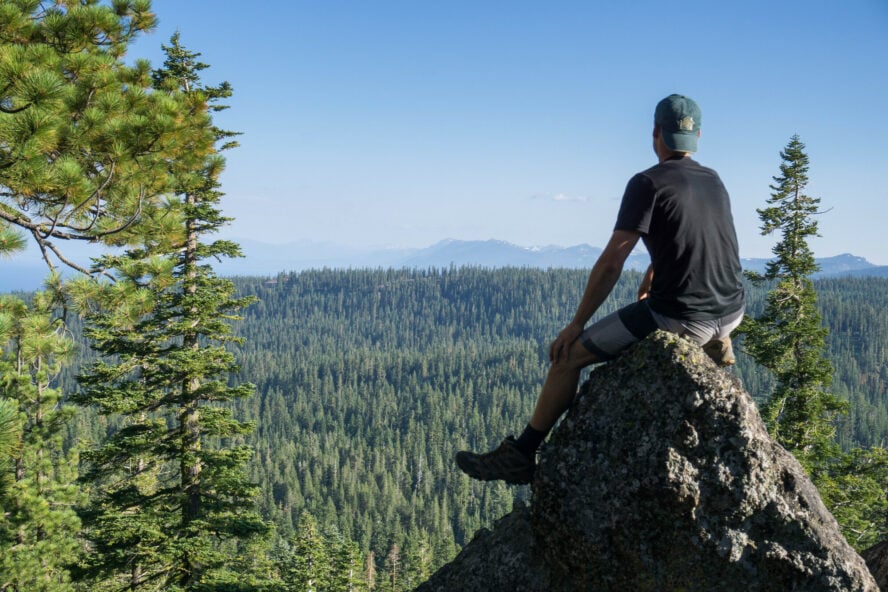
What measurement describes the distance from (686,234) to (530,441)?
2473 mm

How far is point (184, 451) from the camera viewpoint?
14555 millimetres

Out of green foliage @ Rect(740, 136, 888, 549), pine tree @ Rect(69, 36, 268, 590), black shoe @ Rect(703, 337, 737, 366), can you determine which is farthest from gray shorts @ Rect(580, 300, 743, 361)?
green foliage @ Rect(740, 136, 888, 549)

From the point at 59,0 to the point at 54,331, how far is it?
482cm

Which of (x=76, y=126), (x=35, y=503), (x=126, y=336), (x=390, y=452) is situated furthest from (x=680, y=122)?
(x=390, y=452)

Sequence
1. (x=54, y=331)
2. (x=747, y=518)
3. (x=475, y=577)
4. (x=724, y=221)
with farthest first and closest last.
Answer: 1. (x=54, y=331)
2. (x=475, y=577)
3. (x=724, y=221)
4. (x=747, y=518)

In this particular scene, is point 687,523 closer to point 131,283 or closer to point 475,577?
point 475,577

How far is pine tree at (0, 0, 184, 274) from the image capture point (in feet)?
20.7

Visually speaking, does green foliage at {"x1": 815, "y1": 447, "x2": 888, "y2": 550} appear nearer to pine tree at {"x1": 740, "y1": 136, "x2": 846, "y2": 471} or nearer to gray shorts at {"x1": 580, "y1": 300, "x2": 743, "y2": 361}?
pine tree at {"x1": 740, "y1": 136, "x2": 846, "y2": 471}

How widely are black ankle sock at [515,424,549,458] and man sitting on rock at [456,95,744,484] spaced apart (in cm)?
14

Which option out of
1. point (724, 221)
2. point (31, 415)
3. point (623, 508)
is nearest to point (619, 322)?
point (724, 221)

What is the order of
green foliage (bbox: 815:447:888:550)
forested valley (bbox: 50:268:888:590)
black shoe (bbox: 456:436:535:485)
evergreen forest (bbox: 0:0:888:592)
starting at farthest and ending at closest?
1. forested valley (bbox: 50:268:888:590)
2. green foliage (bbox: 815:447:888:550)
3. evergreen forest (bbox: 0:0:888:592)
4. black shoe (bbox: 456:436:535:485)

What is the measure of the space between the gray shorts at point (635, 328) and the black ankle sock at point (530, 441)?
1.04 metres

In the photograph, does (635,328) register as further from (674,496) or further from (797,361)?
(797,361)

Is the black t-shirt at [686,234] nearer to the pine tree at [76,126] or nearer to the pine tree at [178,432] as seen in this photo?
the pine tree at [76,126]
